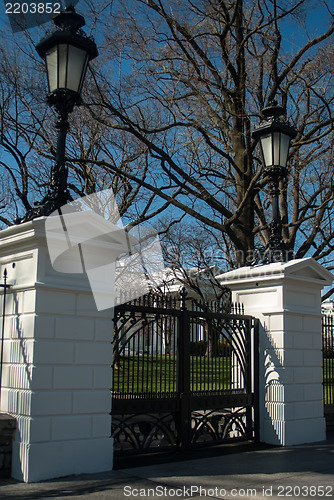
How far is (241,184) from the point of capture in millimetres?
15188

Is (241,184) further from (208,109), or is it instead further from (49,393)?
(49,393)

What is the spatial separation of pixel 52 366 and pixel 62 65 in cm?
402

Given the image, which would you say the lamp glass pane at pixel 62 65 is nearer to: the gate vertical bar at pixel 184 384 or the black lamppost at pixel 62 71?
the black lamppost at pixel 62 71

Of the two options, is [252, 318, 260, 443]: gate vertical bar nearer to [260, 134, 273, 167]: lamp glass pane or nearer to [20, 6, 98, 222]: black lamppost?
[260, 134, 273, 167]: lamp glass pane

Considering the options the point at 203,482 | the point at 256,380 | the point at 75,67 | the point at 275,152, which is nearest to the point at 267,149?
the point at 275,152

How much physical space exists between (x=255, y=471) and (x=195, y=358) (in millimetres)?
2212

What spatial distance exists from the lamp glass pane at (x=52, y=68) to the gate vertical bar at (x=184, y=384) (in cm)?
380

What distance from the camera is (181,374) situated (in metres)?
8.76

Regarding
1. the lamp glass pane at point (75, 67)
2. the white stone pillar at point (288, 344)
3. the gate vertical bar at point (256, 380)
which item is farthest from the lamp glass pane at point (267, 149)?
the lamp glass pane at point (75, 67)

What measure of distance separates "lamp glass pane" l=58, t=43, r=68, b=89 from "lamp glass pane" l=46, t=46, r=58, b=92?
7 cm

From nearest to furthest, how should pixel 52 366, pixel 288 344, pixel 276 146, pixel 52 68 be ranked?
pixel 52 366, pixel 52 68, pixel 276 146, pixel 288 344

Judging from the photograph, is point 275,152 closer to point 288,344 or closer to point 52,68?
point 288,344

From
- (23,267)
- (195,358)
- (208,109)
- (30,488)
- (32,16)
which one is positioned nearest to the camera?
(30,488)

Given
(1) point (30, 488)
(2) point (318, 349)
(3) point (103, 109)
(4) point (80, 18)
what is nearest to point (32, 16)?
(3) point (103, 109)
